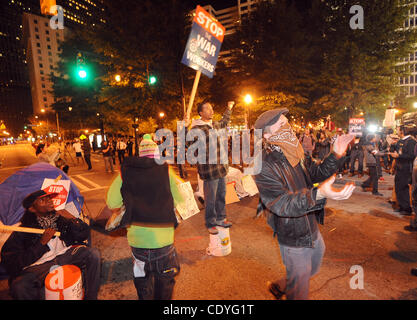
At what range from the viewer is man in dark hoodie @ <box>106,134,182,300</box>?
2.33m

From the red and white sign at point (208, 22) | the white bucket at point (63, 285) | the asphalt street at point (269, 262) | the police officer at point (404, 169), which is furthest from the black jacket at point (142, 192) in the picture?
the police officer at point (404, 169)

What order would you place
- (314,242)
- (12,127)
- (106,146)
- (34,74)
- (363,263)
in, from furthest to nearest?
(12,127), (34,74), (106,146), (363,263), (314,242)

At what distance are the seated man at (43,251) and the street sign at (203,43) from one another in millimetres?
4225

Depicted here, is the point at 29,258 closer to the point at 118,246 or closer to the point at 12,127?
the point at 118,246

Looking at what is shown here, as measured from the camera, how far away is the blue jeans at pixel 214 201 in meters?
3.87

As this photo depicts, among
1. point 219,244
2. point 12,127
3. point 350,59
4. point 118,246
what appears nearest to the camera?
point 219,244

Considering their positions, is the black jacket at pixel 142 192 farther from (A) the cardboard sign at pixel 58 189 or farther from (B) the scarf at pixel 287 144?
(A) the cardboard sign at pixel 58 189

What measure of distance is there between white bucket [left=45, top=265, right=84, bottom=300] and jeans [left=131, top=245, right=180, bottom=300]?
2.33 feet

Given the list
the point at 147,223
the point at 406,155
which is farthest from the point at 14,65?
the point at 406,155

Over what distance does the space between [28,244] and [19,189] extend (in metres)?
0.98

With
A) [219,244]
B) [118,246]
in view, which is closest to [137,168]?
[219,244]

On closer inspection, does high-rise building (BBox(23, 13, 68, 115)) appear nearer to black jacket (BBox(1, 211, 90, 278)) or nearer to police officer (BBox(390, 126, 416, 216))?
black jacket (BBox(1, 211, 90, 278))

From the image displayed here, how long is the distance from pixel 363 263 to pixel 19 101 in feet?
642
